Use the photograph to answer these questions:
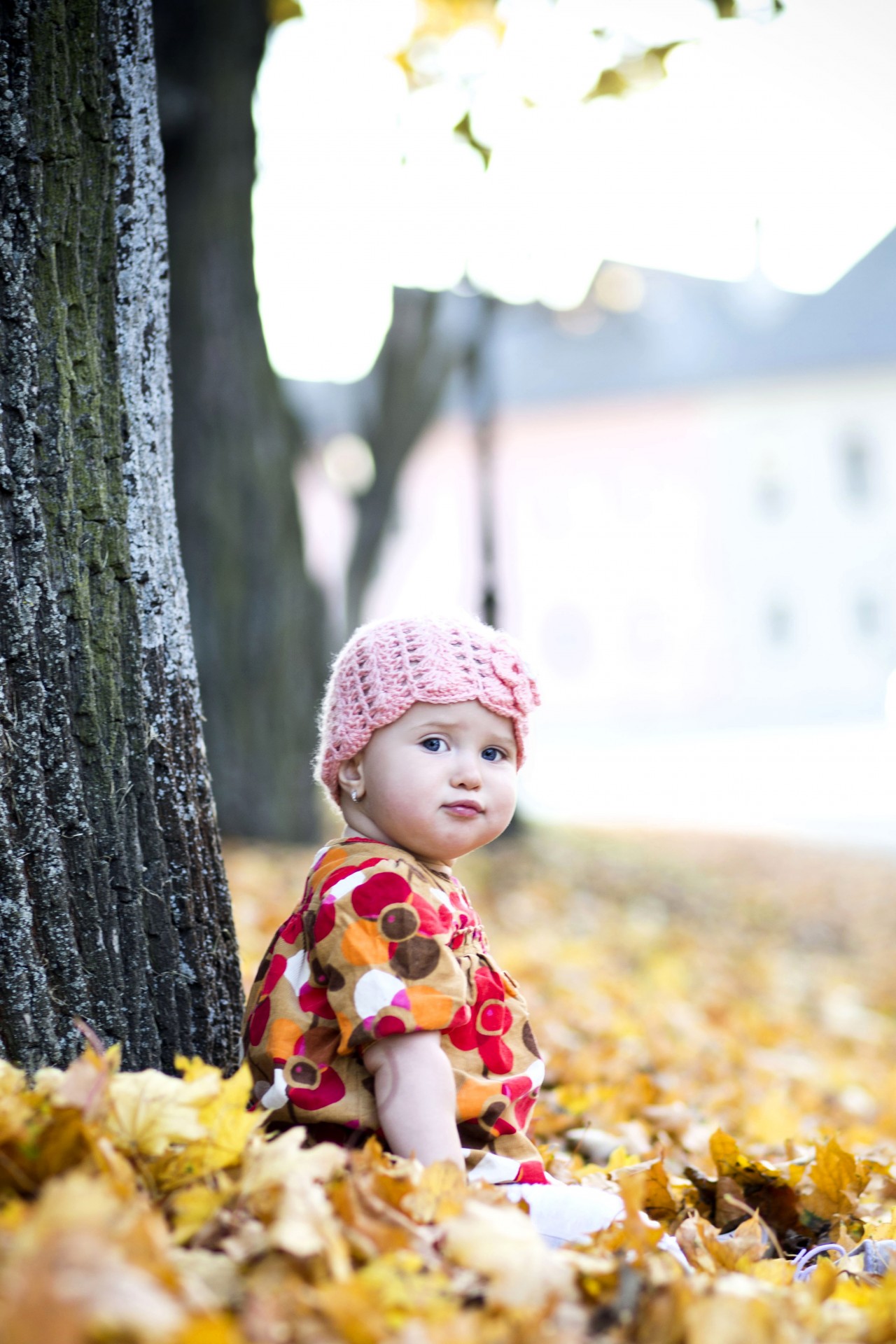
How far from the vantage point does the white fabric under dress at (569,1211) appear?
180cm

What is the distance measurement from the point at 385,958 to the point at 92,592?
0.77 m

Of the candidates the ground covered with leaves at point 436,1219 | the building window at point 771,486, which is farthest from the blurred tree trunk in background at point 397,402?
the building window at point 771,486

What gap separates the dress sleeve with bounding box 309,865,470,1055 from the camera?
70.6 inches

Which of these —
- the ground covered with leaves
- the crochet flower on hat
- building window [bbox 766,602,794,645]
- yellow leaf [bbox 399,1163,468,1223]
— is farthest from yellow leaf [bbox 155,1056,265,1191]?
building window [bbox 766,602,794,645]

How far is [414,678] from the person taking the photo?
2002mm

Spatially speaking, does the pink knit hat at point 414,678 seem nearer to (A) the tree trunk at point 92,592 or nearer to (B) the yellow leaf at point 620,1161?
(A) the tree trunk at point 92,592

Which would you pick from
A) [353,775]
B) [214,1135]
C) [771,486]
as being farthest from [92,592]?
[771,486]

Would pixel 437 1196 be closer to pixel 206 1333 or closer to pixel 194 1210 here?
pixel 194 1210

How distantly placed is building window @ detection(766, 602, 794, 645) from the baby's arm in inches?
1507

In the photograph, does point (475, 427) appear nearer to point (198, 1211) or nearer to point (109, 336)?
point (109, 336)

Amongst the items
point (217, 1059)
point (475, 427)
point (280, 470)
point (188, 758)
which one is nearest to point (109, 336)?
point (188, 758)

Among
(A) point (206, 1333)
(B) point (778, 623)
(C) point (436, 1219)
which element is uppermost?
(A) point (206, 1333)

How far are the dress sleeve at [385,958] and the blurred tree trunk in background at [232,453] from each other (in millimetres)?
5166

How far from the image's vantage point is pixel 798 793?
59.1 ft
